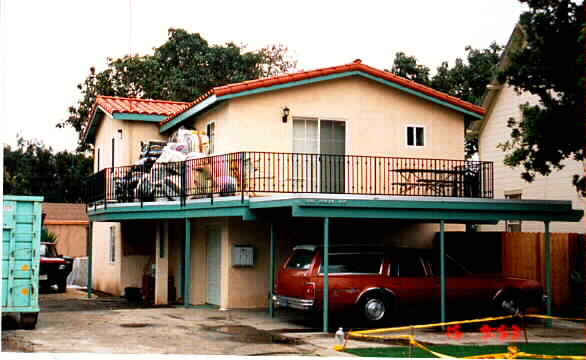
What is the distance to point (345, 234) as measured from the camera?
19.8 meters

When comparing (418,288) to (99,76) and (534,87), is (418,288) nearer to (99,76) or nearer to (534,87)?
(534,87)

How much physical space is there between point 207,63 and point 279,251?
2099 cm

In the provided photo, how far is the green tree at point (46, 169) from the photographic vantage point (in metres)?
46.7

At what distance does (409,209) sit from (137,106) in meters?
11.2

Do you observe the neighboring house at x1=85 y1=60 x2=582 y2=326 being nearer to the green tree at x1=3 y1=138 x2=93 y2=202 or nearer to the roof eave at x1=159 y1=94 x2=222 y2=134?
the roof eave at x1=159 y1=94 x2=222 y2=134

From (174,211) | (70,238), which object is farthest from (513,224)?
(70,238)

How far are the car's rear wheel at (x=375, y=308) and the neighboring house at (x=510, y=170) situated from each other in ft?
25.0

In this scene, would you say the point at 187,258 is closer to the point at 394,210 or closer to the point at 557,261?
the point at 394,210

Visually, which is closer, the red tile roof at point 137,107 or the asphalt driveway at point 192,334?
the asphalt driveway at point 192,334

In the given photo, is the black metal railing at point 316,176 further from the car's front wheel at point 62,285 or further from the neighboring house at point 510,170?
the car's front wheel at point 62,285

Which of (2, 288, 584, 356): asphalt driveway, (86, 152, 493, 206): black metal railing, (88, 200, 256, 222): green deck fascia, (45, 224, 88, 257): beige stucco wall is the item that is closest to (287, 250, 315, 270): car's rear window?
(2, 288, 584, 356): asphalt driveway

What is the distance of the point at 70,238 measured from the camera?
35.7m

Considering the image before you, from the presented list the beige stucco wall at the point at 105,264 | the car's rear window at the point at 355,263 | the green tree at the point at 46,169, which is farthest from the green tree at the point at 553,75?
the green tree at the point at 46,169

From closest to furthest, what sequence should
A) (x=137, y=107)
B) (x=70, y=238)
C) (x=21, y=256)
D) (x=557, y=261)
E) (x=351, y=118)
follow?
(x=21, y=256)
(x=557, y=261)
(x=351, y=118)
(x=137, y=107)
(x=70, y=238)
